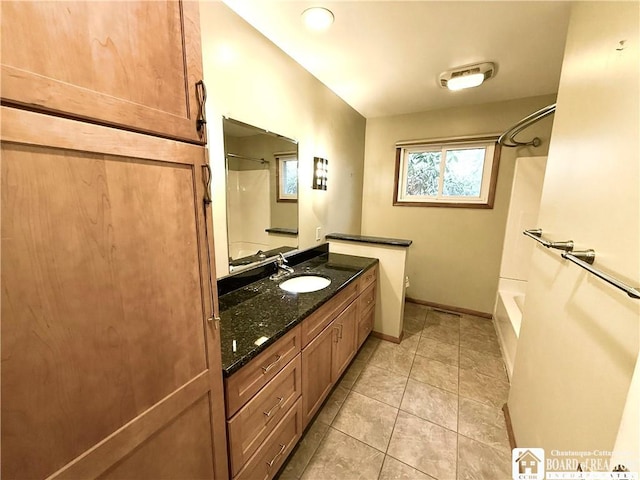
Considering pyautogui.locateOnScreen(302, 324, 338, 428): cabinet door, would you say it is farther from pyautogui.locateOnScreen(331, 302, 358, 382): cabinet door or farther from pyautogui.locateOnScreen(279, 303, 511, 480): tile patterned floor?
pyautogui.locateOnScreen(279, 303, 511, 480): tile patterned floor

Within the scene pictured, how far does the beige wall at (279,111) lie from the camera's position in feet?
4.55

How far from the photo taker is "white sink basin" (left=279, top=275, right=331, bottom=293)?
182cm

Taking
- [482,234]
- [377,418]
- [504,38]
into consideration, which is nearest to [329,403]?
[377,418]

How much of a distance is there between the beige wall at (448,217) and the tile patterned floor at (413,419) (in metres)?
0.79

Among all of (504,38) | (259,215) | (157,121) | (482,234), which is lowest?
(482,234)

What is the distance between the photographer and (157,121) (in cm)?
62

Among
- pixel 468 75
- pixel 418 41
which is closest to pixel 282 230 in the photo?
pixel 418 41

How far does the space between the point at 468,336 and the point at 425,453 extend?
1.55 metres

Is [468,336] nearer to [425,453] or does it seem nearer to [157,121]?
[425,453]

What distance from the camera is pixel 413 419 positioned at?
167cm

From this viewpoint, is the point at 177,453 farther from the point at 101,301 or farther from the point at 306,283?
the point at 306,283

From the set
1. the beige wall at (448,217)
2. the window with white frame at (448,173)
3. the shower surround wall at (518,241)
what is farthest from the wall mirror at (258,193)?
the shower surround wall at (518,241)

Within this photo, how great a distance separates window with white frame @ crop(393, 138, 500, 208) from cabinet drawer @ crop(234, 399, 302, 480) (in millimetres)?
2685

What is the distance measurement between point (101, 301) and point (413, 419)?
188 cm
